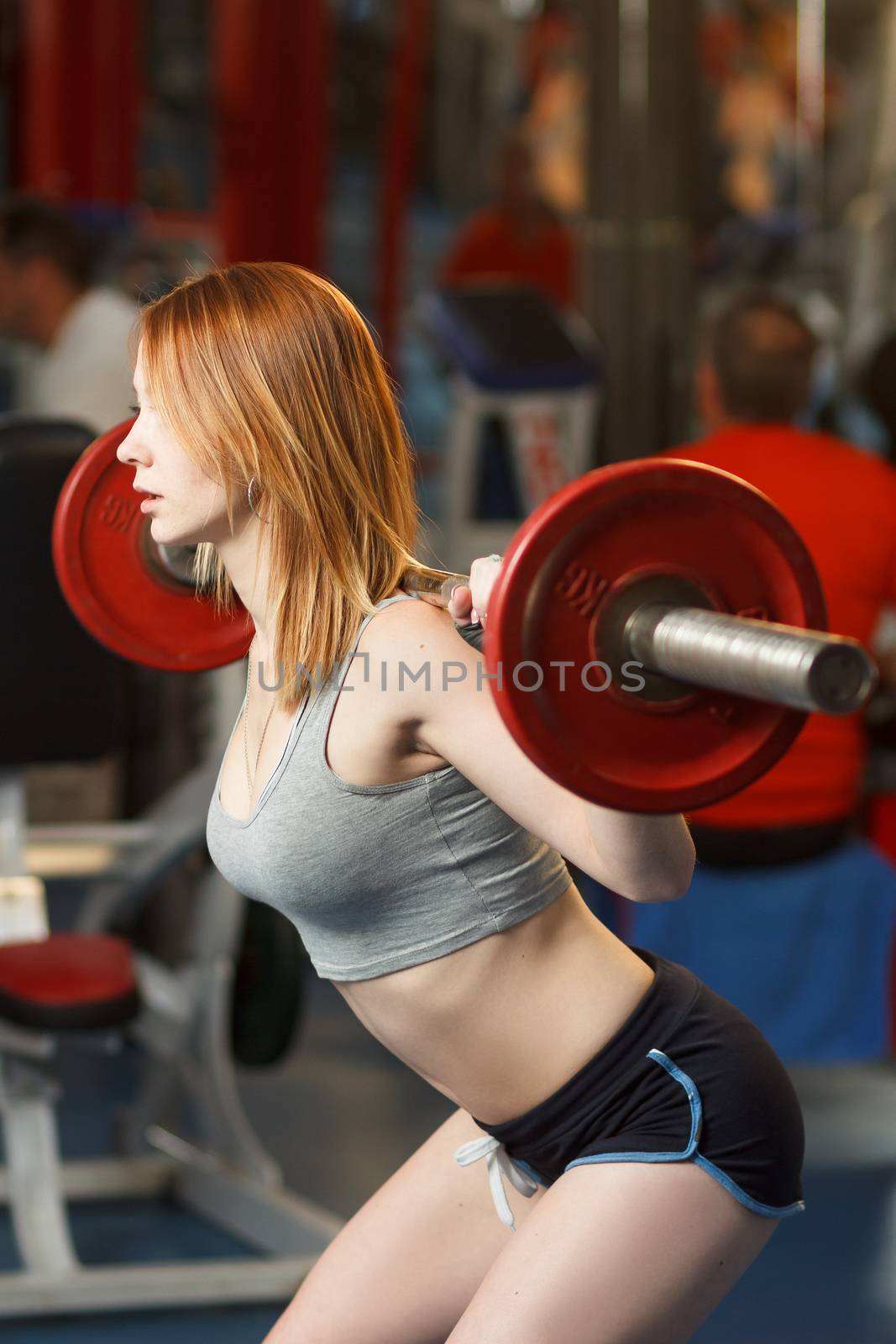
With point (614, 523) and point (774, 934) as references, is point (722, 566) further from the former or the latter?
point (774, 934)

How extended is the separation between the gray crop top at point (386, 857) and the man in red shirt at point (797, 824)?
1.66m

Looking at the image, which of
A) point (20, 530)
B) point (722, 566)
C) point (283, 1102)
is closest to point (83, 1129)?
point (283, 1102)

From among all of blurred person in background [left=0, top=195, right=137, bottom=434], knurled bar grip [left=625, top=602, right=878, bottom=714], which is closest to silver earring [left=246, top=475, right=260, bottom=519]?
knurled bar grip [left=625, top=602, right=878, bottom=714]

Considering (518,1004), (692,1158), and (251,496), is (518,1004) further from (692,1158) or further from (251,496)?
(251,496)

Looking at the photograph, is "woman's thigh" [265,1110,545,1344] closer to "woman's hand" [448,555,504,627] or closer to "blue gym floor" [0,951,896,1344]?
"woman's hand" [448,555,504,627]

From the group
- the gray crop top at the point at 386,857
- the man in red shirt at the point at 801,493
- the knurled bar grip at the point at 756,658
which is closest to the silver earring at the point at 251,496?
the gray crop top at the point at 386,857

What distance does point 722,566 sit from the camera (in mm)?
990

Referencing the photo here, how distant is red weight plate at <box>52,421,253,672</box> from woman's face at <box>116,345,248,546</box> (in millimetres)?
269

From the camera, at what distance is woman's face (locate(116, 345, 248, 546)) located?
125 cm

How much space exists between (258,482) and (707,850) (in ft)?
5.89

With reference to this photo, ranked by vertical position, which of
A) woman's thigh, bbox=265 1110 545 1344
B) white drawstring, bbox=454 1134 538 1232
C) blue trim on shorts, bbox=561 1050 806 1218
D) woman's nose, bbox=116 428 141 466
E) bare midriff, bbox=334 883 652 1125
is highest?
woman's nose, bbox=116 428 141 466

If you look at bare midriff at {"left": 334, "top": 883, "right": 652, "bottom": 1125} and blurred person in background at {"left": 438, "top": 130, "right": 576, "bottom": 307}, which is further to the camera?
blurred person in background at {"left": 438, "top": 130, "right": 576, "bottom": 307}

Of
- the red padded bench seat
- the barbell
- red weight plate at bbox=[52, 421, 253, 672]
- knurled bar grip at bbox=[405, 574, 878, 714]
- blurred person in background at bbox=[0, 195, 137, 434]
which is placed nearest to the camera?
knurled bar grip at bbox=[405, 574, 878, 714]

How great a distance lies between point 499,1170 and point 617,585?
22.3 inches
